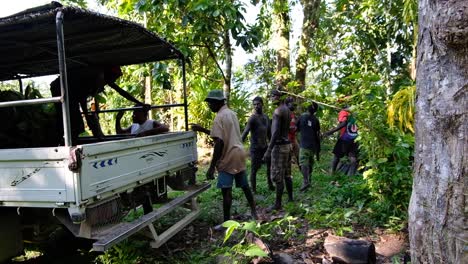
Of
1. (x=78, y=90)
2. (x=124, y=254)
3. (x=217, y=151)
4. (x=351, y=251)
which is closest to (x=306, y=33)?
(x=217, y=151)

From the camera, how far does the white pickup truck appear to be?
2.82 metres

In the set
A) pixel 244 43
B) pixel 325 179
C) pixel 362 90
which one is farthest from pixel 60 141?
pixel 325 179

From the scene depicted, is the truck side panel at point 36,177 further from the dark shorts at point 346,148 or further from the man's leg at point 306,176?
the dark shorts at point 346,148

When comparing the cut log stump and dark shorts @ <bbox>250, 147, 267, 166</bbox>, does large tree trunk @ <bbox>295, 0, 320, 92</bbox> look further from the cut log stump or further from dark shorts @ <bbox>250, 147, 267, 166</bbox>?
the cut log stump

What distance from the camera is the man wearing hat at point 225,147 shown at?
4.59 meters

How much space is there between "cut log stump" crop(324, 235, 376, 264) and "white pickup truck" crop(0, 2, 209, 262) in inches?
62.3

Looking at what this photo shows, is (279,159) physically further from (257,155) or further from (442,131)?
(442,131)

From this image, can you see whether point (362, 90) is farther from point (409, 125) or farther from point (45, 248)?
point (45, 248)

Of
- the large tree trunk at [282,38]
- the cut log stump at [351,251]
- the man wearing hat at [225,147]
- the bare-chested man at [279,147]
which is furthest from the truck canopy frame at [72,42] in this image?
the large tree trunk at [282,38]

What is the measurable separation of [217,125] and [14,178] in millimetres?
2246

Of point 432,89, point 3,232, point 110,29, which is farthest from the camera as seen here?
point 110,29

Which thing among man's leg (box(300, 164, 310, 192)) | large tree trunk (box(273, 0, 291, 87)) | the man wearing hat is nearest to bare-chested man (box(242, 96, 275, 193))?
man's leg (box(300, 164, 310, 192))

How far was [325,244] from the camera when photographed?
3.46m

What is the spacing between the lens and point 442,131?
1.66 metres
